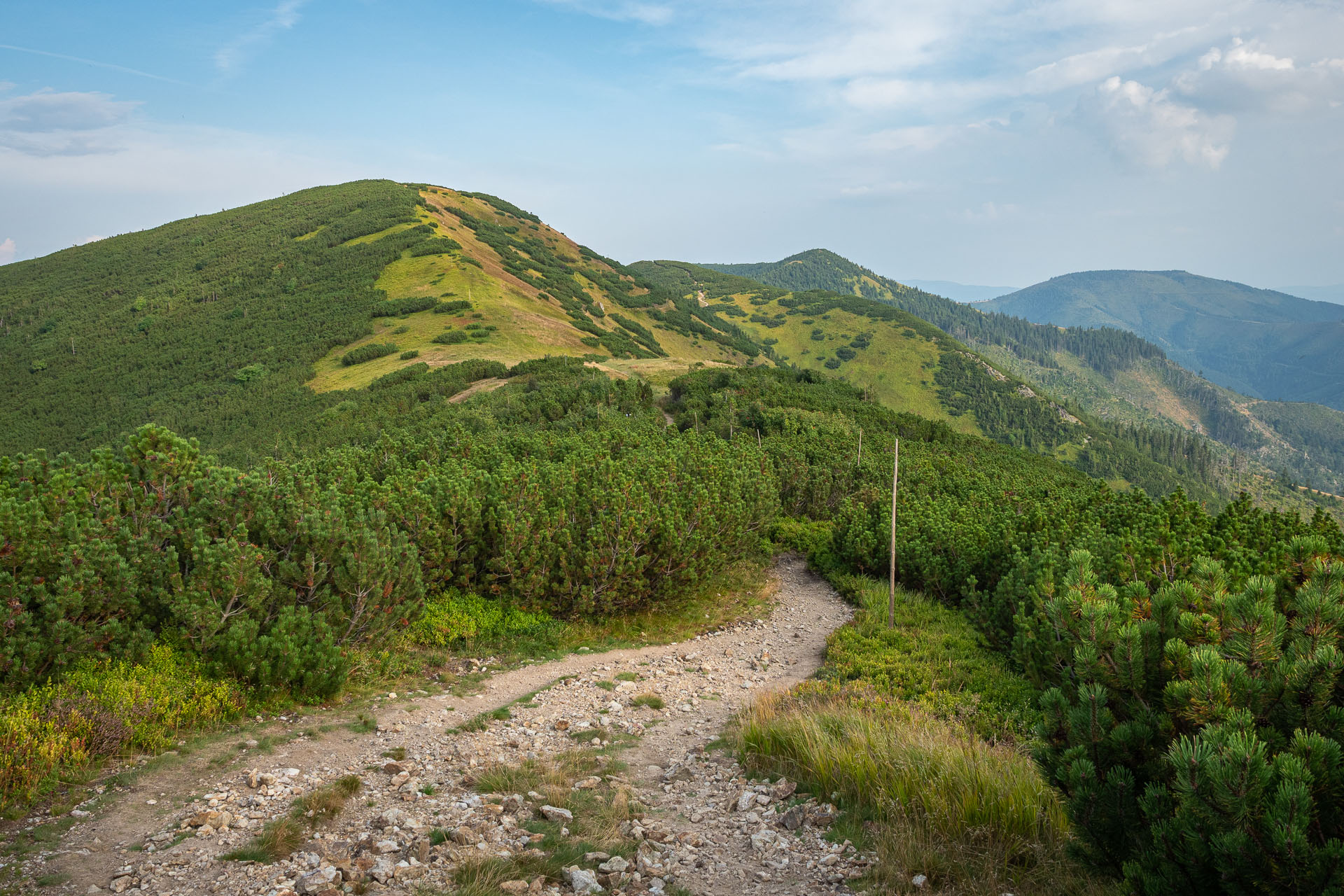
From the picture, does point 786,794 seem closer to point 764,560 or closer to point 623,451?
point 764,560

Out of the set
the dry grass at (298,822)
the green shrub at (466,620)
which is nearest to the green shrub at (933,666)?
the green shrub at (466,620)

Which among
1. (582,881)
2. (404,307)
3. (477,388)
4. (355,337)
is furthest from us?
(404,307)

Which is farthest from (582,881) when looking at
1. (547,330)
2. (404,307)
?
(404,307)

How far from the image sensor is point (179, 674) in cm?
772

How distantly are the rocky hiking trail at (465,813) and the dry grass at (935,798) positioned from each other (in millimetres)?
322

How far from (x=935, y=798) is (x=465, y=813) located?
3817 mm

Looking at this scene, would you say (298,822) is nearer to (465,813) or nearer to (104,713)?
(465,813)

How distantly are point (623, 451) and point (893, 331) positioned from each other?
158m

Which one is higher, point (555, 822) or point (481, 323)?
point (481, 323)

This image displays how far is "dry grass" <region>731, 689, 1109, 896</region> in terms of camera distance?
4.67 m

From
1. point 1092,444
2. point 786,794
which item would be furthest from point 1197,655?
point 1092,444

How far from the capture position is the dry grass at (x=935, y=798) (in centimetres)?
467

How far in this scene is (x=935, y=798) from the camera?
5336 mm

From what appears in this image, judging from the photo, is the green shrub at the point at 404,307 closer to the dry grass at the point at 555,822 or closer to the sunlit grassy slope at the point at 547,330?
the sunlit grassy slope at the point at 547,330
